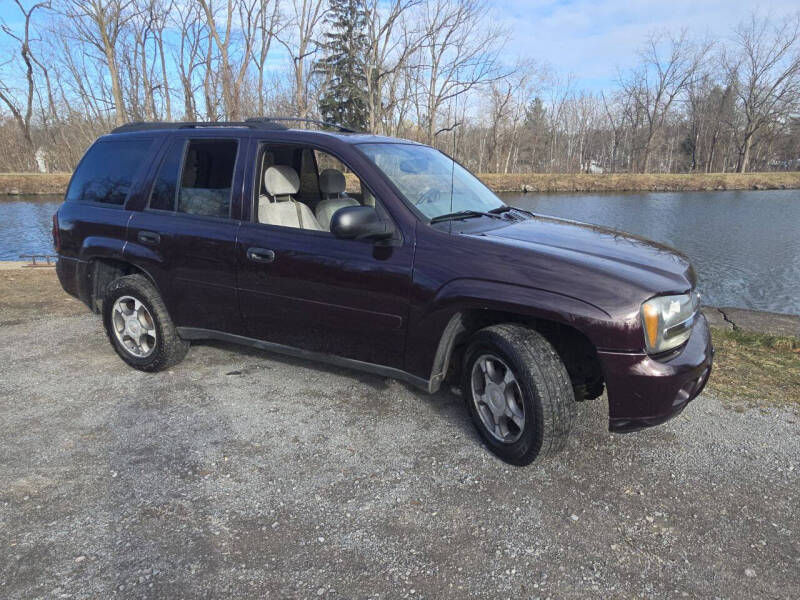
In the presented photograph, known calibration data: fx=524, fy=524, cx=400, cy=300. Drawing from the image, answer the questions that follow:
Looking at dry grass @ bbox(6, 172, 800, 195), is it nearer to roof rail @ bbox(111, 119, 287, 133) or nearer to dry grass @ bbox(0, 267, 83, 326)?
dry grass @ bbox(0, 267, 83, 326)

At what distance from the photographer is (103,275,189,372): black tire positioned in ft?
13.9

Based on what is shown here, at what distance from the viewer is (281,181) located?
4.00 metres

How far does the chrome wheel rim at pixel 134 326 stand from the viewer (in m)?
4.35

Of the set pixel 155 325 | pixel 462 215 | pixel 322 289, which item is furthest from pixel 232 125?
pixel 462 215

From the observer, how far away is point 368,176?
11.1 ft

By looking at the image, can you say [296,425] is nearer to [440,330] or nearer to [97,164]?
[440,330]

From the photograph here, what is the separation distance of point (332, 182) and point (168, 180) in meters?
1.28

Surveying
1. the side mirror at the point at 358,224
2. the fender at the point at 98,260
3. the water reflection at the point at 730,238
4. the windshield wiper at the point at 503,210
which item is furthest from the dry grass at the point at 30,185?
the side mirror at the point at 358,224

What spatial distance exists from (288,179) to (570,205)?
79.6 ft

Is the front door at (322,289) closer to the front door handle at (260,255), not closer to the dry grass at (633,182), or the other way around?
the front door handle at (260,255)

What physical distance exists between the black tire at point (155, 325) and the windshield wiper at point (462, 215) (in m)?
2.41

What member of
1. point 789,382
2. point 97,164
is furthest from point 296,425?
point 789,382

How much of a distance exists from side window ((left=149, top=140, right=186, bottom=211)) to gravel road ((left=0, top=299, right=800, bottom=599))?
4.81 feet

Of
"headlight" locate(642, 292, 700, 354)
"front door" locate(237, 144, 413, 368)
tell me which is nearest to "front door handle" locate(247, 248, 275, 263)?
"front door" locate(237, 144, 413, 368)
